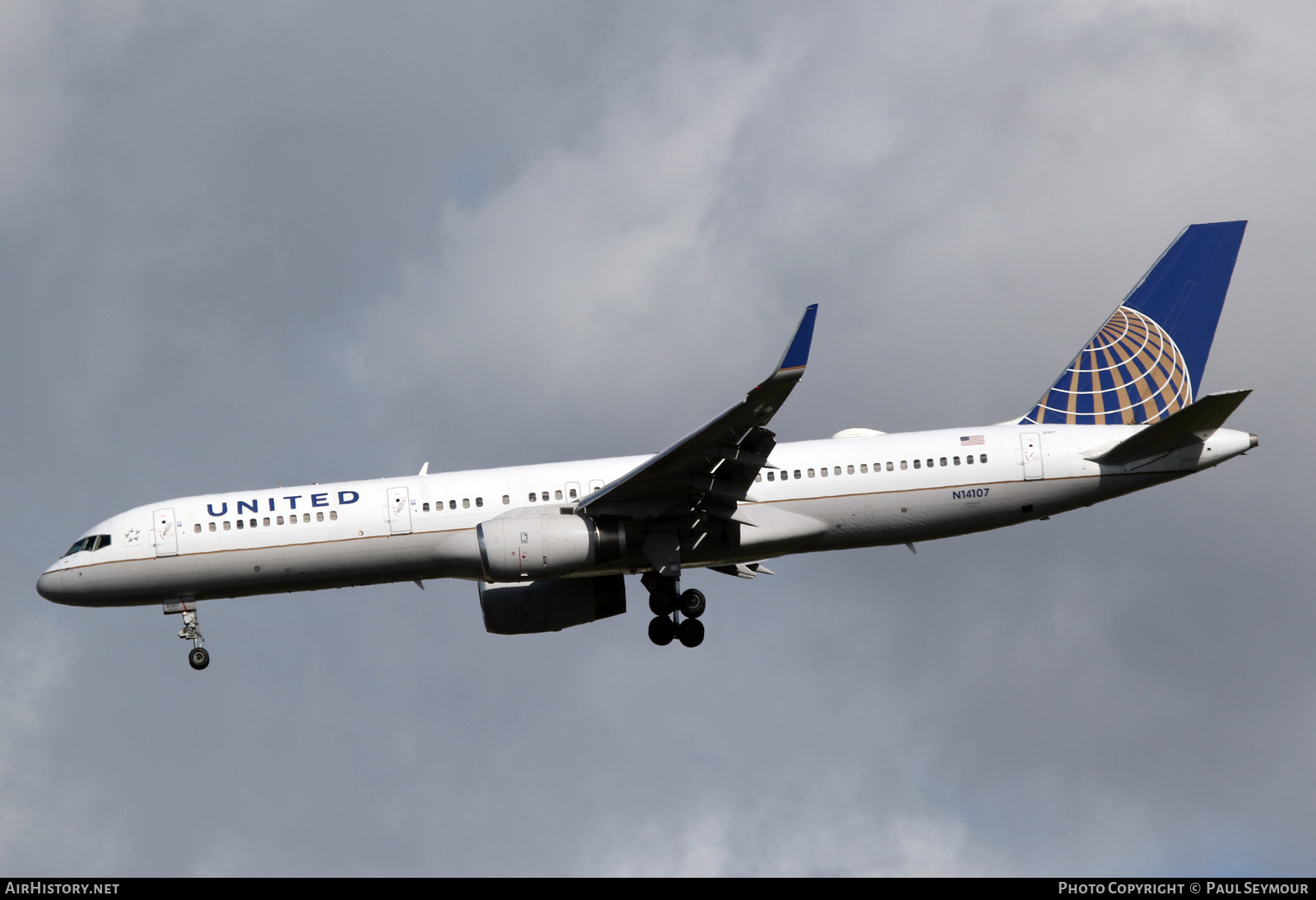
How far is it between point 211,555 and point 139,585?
1890 millimetres

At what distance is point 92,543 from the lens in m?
33.5

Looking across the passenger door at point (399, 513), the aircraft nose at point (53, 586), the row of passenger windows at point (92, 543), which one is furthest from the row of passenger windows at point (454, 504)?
the aircraft nose at point (53, 586)

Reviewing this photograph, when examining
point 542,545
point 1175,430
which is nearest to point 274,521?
point 542,545

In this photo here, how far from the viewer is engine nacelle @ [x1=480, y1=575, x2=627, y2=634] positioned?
35469mm

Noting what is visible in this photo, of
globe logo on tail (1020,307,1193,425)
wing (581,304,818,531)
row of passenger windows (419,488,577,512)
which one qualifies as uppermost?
globe logo on tail (1020,307,1193,425)

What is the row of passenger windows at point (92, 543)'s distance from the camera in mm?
33406

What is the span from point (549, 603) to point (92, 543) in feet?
33.9

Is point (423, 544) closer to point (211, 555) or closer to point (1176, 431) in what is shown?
point (211, 555)

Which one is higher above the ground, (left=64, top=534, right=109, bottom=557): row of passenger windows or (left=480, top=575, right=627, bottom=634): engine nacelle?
(left=64, top=534, right=109, bottom=557): row of passenger windows

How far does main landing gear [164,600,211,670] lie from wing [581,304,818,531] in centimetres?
944

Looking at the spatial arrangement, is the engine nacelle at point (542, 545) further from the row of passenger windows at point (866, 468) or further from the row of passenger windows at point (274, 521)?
the row of passenger windows at point (274, 521)

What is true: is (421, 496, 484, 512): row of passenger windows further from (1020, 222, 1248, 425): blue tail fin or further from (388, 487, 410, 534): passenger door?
(1020, 222, 1248, 425): blue tail fin

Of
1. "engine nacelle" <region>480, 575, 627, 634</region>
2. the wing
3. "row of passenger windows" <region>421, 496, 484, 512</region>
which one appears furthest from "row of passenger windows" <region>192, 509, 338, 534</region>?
the wing

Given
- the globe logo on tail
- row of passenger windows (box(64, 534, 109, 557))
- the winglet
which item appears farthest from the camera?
the globe logo on tail
